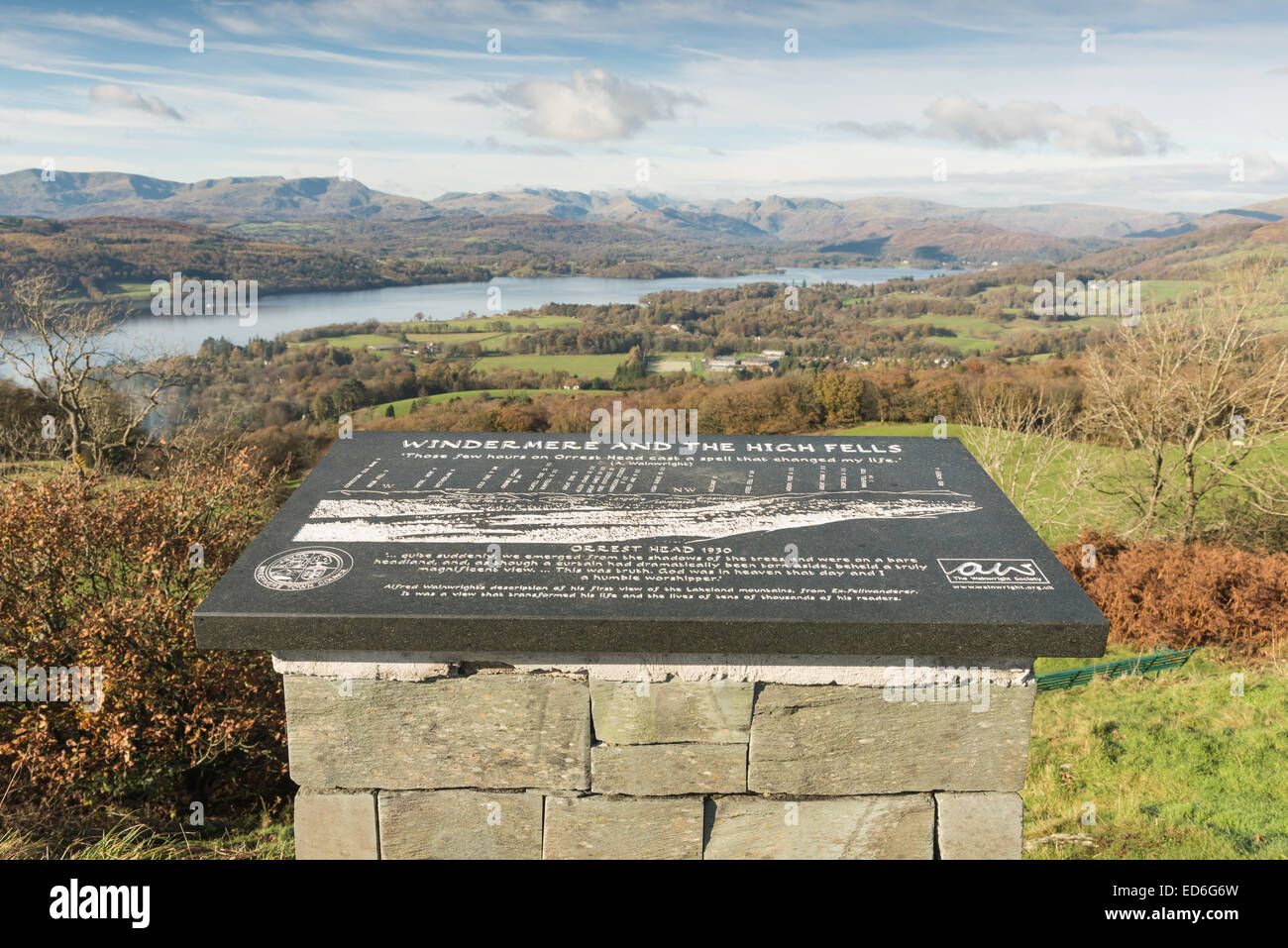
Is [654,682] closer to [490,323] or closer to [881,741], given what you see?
[881,741]

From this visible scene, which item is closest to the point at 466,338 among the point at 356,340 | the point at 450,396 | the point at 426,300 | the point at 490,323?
the point at 490,323

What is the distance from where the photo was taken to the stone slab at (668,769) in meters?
3.39

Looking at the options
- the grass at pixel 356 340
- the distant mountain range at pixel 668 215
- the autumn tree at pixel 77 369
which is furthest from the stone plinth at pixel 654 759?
the distant mountain range at pixel 668 215

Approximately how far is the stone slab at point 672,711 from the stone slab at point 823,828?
368 millimetres

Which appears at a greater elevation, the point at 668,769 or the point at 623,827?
the point at 668,769

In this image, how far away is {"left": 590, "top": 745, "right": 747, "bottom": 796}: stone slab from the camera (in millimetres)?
3391

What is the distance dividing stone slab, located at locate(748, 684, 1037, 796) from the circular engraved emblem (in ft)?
6.07

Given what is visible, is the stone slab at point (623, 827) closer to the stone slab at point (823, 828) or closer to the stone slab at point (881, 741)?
the stone slab at point (823, 828)

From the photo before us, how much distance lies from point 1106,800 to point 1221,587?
1118cm

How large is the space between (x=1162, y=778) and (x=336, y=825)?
5314 mm

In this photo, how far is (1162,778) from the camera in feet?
18.2

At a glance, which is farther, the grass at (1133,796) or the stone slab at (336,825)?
the grass at (1133,796)

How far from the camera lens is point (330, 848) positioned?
3.56 metres

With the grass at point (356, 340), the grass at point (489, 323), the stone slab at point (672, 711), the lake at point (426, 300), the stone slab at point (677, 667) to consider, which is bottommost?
the stone slab at point (672, 711)
